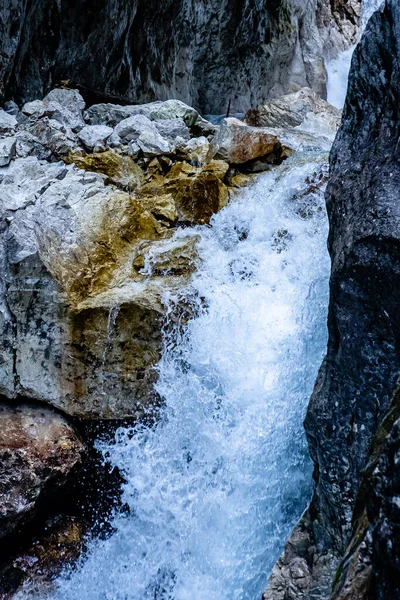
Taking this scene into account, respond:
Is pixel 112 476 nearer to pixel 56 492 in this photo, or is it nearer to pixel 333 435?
pixel 56 492

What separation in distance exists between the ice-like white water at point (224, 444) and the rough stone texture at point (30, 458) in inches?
20.5

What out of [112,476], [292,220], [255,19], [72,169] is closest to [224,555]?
[112,476]

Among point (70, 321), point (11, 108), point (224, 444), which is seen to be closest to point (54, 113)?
point (11, 108)

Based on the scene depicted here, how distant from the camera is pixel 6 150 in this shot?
22.1 feet

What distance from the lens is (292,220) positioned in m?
6.86

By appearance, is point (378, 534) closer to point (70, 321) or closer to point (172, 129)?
point (70, 321)

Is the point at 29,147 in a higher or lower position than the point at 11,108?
lower

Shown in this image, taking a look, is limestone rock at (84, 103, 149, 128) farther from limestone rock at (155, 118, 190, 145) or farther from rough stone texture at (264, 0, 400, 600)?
rough stone texture at (264, 0, 400, 600)

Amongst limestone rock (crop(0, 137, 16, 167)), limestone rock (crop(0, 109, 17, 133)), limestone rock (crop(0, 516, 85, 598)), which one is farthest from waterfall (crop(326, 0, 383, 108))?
limestone rock (crop(0, 516, 85, 598))

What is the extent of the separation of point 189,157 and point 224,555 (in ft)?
17.7

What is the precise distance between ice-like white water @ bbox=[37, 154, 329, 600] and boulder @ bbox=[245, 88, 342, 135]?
5.98m

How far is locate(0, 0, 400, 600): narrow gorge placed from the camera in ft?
10.6

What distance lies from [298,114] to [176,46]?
3101mm

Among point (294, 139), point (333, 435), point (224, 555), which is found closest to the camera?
point (333, 435)
